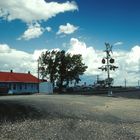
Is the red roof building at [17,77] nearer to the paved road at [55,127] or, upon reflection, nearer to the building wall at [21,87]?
the building wall at [21,87]

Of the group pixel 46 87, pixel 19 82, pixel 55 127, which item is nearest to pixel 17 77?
pixel 19 82

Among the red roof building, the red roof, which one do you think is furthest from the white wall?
the red roof

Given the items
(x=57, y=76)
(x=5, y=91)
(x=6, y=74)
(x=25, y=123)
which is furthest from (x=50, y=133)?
(x=57, y=76)

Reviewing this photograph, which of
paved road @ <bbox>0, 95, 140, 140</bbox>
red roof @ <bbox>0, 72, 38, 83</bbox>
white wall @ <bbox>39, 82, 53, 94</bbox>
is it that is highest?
red roof @ <bbox>0, 72, 38, 83</bbox>

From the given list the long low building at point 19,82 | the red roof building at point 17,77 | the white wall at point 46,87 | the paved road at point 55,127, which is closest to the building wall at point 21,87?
the long low building at point 19,82

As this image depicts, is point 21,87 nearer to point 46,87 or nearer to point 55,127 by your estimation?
point 46,87

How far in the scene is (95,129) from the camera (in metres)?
17.1

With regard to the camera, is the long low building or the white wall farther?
the long low building

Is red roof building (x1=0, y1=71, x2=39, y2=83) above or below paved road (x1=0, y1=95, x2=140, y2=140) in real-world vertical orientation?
above

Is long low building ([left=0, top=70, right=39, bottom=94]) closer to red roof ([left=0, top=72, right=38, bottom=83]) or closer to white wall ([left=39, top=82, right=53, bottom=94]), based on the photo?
red roof ([left=0, top=72, right=38, bottom=83])

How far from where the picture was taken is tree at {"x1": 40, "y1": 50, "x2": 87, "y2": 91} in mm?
105812

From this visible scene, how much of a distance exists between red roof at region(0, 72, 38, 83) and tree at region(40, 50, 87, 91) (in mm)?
4842

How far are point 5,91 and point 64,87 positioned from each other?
28846mm

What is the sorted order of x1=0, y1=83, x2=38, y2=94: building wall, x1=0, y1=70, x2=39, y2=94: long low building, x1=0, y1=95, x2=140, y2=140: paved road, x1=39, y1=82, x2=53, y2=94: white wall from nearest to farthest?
x1=0, y1=95, x2=140, y2=140: paved road → x1=39, y1=82, x2=53, y2=94: white wall → x1=0, y1=83, x2=38, y2=94: building wall → x1=0, y1=70, x2=39, y2=94: long low building
